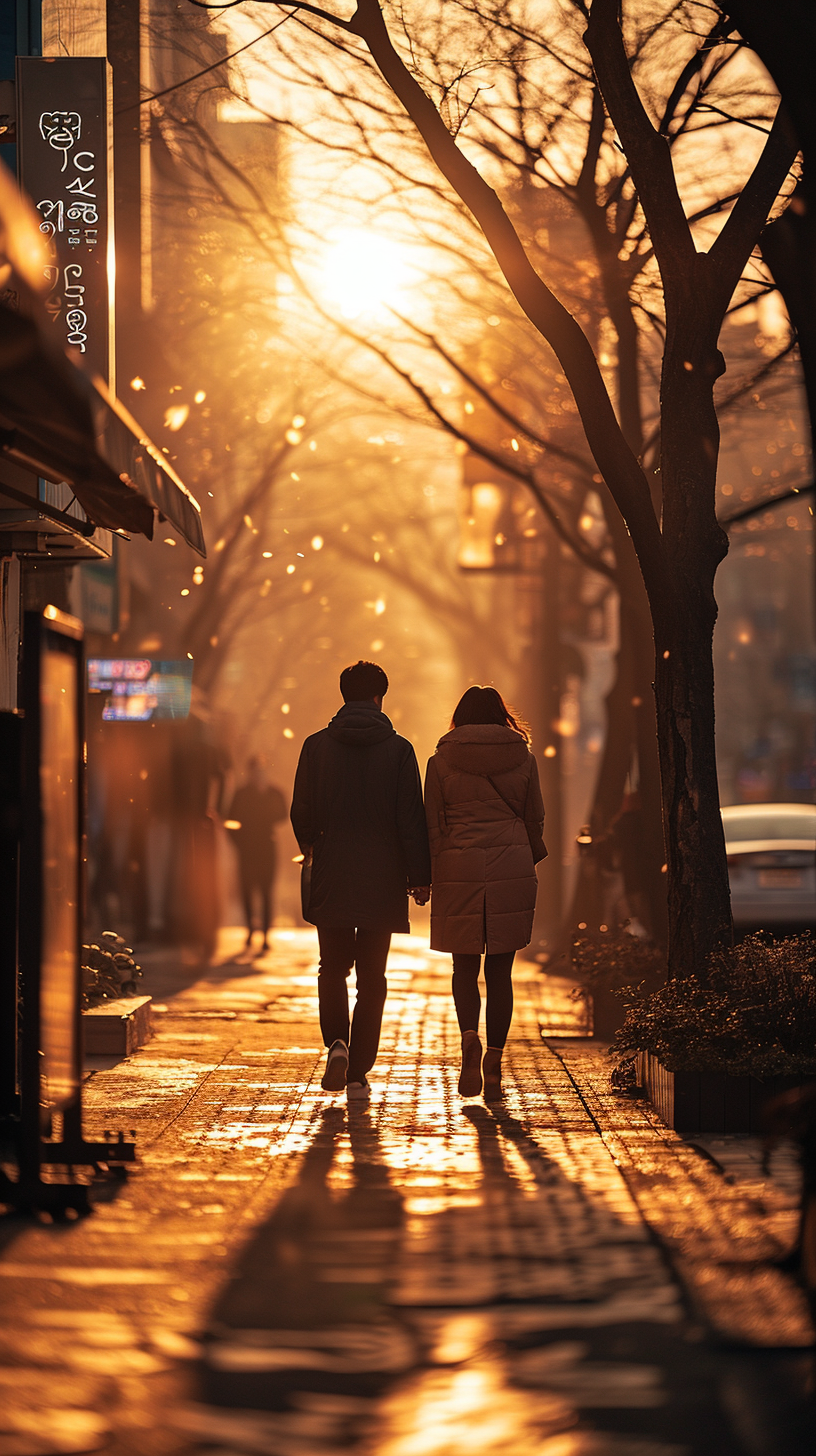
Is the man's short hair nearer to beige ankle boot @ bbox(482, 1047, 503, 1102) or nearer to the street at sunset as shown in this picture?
the street at sunset

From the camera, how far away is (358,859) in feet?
26.4

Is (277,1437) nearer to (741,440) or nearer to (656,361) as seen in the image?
(656,361)

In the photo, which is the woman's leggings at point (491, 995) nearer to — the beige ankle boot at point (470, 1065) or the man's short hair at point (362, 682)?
the beige ankle boot at point (470, 1065)

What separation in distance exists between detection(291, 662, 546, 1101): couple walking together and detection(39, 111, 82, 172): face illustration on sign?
4.81 meters

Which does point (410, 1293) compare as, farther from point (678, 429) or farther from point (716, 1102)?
point (678, 429)

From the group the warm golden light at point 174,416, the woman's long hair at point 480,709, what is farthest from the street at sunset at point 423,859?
the warm golden light at point 174,416

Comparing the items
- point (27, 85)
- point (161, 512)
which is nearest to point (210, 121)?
point (27, 85)

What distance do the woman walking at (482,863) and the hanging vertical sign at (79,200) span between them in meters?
4.38

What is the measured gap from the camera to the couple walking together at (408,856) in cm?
807

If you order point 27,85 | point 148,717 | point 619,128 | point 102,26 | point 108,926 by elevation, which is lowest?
point 108,926

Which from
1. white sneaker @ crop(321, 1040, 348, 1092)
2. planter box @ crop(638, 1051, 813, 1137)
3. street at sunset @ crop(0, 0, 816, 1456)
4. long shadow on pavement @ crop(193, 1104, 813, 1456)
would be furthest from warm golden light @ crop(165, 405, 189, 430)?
long shadow on pavement @ crop(193, 1104, 813, 1456)

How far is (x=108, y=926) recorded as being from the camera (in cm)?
2145

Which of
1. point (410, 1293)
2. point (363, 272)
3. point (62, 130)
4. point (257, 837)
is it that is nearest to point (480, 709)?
point (410, 1293)

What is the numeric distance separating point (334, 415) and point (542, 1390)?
19949mm
